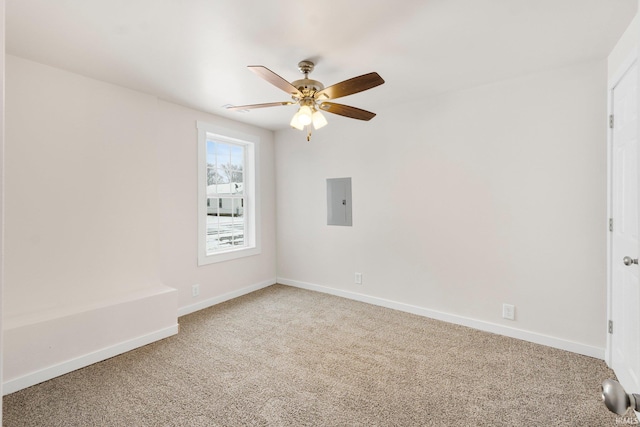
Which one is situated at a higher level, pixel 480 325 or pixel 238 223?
pixel 238 223

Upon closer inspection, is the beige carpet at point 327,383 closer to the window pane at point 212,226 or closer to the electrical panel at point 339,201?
the window pane at point 212,226

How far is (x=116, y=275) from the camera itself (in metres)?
3.06

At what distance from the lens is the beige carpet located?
1.96 m

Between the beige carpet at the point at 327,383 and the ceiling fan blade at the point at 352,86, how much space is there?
2114mm

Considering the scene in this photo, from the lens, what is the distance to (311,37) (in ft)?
7.23

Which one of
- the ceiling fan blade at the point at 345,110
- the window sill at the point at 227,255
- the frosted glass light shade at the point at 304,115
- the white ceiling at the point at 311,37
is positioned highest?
the white ceiling at the point at 311,37

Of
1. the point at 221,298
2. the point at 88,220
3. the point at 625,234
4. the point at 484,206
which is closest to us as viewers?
the point at 625,234

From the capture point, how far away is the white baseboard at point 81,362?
7.41ft

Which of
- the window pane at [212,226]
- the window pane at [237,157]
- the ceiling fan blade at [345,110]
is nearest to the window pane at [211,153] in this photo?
the window pane at [237,157]

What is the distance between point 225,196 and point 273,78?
8.20 feet

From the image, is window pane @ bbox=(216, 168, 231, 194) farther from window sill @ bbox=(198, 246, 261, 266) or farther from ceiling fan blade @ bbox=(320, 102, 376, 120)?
ceiling fan blade @ bbox=(320, 102, 376, 120)

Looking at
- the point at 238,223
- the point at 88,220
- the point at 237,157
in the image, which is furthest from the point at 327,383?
the point at 237,157

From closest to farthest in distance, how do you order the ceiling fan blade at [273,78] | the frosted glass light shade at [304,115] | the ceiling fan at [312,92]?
the ceiling fan blade at [273,78] < the ceiling fan at [312,92] < the frosted glass light shade at [304,115]

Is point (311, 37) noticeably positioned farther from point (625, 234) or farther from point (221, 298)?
point (221, 298)
